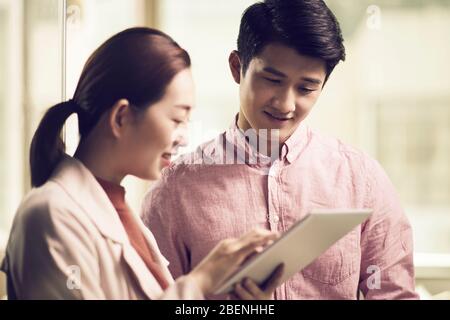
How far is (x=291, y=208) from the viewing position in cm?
116

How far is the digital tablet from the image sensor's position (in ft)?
2.78

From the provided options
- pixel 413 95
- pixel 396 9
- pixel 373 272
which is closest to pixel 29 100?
pixel 373 272

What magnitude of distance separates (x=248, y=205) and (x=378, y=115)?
73 centimetres

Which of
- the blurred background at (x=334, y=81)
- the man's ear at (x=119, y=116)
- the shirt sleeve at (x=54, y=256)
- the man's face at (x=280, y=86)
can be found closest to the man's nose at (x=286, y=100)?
the man's face at (x=280, y=86)

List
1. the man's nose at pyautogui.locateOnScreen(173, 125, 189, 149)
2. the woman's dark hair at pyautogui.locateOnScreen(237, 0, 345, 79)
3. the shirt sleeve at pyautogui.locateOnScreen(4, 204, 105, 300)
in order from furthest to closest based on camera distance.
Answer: the woman's dark hair at pyautogui.locateOnScreen(237, 0, 345, 79)
the man's nose at pyautogui.locateOnScreen(173, 125, 189, 149)
the shirt sleeve at pyautogui.locateOnScreen(4, 204, 105, 300)

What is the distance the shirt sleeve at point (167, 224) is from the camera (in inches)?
45.5

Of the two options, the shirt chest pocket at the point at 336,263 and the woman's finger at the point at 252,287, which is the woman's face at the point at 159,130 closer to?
the woman's finger at the point at 252,287

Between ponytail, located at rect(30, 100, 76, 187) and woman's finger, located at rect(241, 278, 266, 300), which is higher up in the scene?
ponytail, located at rect(30, 100, 76, 187)

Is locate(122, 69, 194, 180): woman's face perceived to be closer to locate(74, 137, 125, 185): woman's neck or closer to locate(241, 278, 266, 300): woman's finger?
locate(74, 137, 125, 185): woman's neck

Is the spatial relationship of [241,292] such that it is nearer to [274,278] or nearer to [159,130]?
[274,278]

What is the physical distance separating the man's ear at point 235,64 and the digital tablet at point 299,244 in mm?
379

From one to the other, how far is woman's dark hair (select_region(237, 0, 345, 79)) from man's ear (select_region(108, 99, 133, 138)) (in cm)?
32

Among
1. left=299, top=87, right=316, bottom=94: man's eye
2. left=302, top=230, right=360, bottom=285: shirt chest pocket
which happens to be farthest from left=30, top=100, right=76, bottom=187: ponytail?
left=302, top=230, right=360, bottom=285: shirt chest pocket

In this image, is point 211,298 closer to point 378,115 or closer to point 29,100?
point 29,100
